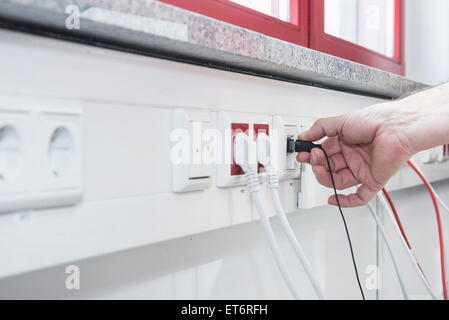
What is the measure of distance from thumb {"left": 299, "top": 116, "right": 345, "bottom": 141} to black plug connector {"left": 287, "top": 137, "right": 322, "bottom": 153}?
0.02 m

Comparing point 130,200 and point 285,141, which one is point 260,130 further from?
point 130,200

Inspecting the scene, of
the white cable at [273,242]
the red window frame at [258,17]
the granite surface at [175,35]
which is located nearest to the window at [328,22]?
the red window frame at [258,17]

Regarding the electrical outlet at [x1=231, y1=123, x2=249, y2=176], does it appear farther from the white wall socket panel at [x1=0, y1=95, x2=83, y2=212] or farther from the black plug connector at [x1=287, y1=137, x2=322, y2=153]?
the white wall socket panel at [x1=0, y1=95, x2=83, y2=212]

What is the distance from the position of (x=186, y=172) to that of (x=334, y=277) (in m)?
0.54

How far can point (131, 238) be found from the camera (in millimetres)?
395

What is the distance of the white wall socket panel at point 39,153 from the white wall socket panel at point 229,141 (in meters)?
0.18

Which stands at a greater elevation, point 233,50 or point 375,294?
point 233,50

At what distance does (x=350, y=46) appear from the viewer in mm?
1072

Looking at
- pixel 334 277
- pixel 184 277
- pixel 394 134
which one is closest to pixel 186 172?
pixel 184 277

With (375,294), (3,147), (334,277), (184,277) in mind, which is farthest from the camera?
(375,294)

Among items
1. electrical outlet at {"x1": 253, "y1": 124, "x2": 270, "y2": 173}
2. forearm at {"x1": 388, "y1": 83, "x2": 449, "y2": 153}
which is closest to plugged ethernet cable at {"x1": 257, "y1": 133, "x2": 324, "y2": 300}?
electrical outlet at {"x1": 253, "y1": 124, "x2": 270, "y2": 173}

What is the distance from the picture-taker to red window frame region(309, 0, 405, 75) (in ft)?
3.08

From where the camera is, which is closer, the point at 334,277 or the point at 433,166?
the point at 334,277

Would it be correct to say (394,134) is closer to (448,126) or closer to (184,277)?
(448,126)
